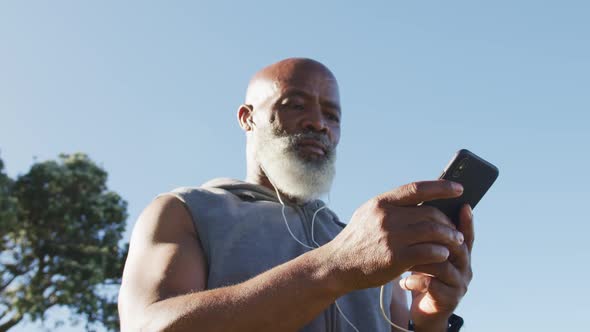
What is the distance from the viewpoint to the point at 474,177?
88.7 inches

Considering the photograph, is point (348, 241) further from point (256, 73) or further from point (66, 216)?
point (66, 216)

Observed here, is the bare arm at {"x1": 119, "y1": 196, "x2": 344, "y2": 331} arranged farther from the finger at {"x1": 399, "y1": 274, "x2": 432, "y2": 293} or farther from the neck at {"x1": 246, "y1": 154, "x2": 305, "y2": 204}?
the neck at {"x1": 246, "y1": 154, "x2": 305, "y2": 204}

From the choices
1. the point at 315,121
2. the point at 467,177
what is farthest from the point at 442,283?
the point at 315,121

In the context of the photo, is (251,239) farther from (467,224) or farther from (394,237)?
(394,237)

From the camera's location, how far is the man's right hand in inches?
70.1

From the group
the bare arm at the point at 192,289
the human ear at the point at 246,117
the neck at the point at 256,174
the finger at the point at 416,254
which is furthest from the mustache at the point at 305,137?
the finger at the point at 416,254

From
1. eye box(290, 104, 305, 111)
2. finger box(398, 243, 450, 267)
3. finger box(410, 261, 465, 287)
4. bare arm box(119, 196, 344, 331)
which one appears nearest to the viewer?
finger box(398, 243, 450, 267)

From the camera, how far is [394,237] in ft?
5.86

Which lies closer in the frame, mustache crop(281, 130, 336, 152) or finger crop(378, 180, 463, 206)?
finger crop(378, 180, 463, 206)

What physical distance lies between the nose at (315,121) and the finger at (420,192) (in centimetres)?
167

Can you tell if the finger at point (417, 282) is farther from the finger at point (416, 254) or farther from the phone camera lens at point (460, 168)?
the finger at point (416, 254)

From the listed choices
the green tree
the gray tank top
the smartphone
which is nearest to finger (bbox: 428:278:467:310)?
the smartphone

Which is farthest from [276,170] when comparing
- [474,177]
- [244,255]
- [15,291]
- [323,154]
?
[15,291]

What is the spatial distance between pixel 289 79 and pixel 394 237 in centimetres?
212
